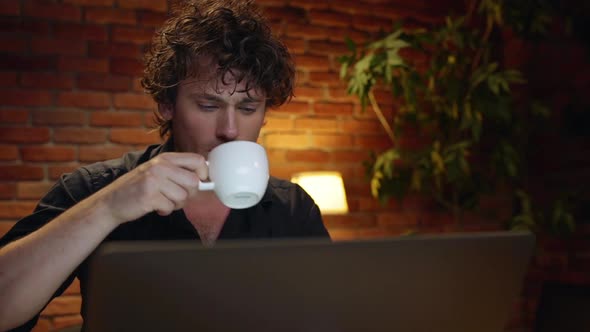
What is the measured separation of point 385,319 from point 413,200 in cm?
236

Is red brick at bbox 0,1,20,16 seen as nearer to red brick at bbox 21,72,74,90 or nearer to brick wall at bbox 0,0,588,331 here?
brick wall at bbox 0,0,588,331

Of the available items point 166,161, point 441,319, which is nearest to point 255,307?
point 441,319

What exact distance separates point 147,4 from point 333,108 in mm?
972

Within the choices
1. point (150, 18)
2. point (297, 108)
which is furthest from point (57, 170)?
point (297, 108)

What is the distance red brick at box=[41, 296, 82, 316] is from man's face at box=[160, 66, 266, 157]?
1430 millimetres

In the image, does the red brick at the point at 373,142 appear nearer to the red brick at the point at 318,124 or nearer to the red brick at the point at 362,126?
the red brick at the point at 362,126

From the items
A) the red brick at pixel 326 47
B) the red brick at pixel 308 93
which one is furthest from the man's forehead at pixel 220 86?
the red brick at pixel 326 47

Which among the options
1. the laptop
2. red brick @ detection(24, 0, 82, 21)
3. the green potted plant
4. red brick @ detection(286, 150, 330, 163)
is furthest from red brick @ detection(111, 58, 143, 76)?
the laptop

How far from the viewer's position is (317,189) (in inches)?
91.8

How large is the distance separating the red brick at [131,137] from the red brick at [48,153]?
178 mm

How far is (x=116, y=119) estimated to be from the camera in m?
2.45

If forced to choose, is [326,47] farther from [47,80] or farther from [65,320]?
[65,320]

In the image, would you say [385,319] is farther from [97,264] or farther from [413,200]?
[413,200]

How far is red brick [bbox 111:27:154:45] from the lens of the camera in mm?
2439
